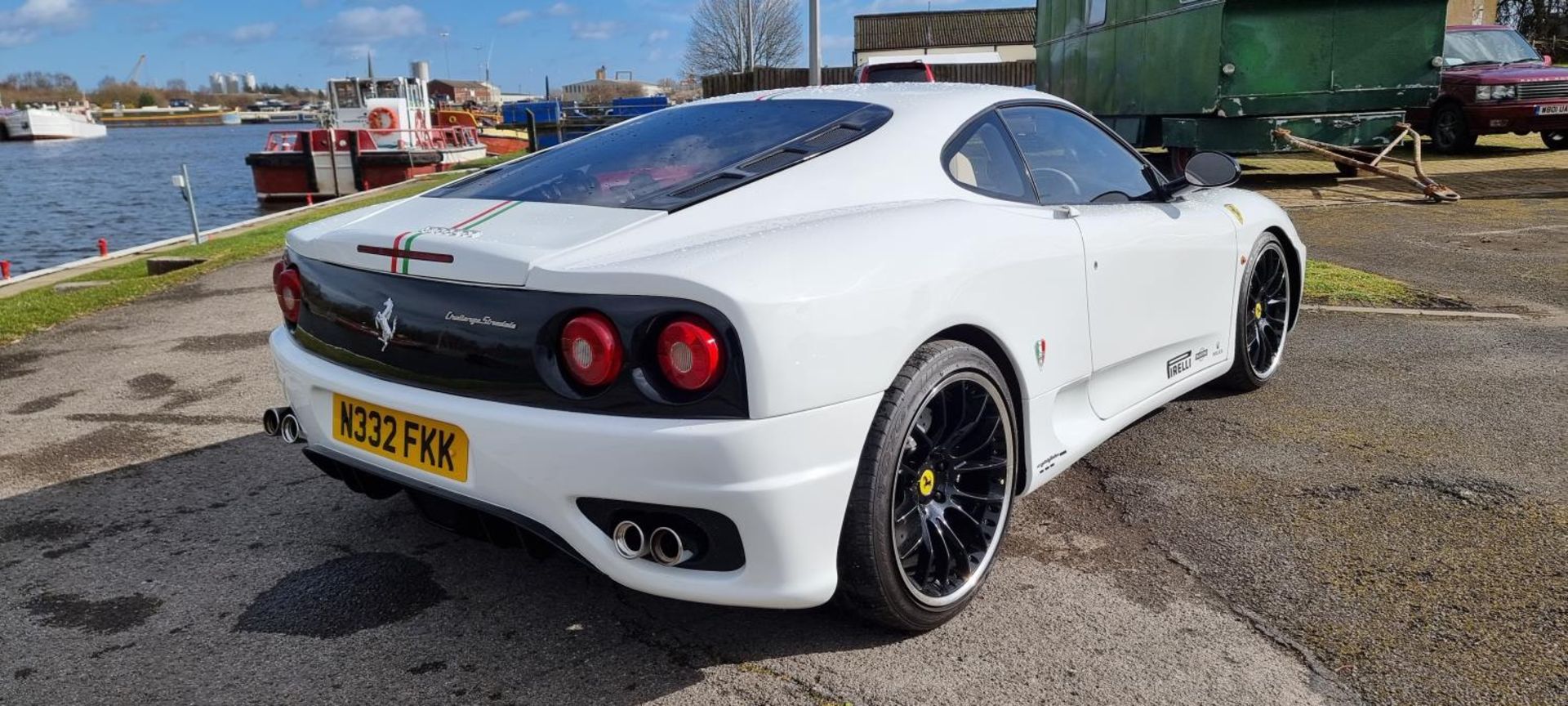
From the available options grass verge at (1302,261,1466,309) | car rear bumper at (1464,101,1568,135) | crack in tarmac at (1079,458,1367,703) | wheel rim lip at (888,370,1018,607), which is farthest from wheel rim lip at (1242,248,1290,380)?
car rear bumper at (1464,101,1568,135)

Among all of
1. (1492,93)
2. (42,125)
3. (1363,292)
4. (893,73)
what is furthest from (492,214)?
(42,125)

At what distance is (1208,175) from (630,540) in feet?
8.67

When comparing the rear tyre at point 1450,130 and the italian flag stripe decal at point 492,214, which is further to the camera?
the rear tyre at point 1450,130

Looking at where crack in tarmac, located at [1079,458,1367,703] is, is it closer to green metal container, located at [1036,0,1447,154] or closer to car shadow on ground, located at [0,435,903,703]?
car shadow on ground, located at [0,435,903,703]

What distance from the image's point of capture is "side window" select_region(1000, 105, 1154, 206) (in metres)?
3.28

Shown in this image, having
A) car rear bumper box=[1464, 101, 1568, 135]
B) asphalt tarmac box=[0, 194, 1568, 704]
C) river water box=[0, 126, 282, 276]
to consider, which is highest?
car rear bumper box=[1464, 101, 1568, 135]

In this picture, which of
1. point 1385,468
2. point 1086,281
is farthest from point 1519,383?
point 1086,281

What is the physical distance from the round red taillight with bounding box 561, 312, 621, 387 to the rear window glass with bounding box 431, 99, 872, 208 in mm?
555

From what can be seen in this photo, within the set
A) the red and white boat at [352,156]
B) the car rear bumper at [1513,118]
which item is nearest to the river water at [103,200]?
the red and white boat at [352,156]

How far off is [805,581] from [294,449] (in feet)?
8.59

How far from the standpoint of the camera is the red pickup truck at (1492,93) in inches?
537

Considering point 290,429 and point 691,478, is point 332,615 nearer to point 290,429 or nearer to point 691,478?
point 290,429

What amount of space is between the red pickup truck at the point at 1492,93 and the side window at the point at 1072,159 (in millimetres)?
12867

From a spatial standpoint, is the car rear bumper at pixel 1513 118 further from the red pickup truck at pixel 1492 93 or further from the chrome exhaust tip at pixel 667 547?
the chrome exhaust tip at pixel 667 547
